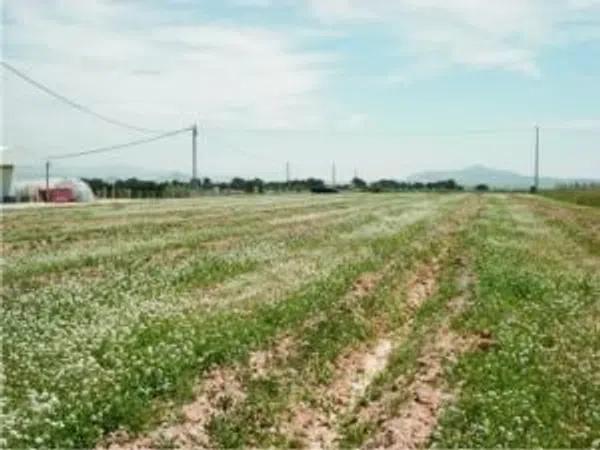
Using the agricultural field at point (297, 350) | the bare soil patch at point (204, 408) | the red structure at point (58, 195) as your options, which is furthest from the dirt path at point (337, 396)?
the red structure at point (58, 195)

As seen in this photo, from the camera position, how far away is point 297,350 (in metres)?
17.5

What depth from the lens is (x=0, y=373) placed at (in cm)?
1466

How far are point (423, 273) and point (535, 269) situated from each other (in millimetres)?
3047

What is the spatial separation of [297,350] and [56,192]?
93.9 m

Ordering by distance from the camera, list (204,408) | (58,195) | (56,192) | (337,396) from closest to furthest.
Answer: (204,408) → (337,396) → (58,195) → (56,192)

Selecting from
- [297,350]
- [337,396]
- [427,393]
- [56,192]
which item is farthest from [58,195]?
[427,393]

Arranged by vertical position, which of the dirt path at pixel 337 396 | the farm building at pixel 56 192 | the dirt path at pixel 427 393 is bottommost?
the dirt path at pixel 337 396

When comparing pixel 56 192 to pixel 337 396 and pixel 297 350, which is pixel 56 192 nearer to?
pixel 297 350

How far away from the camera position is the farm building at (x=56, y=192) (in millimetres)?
107875

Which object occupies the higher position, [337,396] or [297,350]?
[297,350]

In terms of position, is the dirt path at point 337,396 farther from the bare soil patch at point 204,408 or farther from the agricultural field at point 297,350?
the bare soil patch at point 204,408

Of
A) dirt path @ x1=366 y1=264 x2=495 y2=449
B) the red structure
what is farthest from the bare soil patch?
the red structure

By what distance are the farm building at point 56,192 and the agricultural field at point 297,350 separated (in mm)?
76266

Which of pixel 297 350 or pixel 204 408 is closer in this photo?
pixel 204 408
